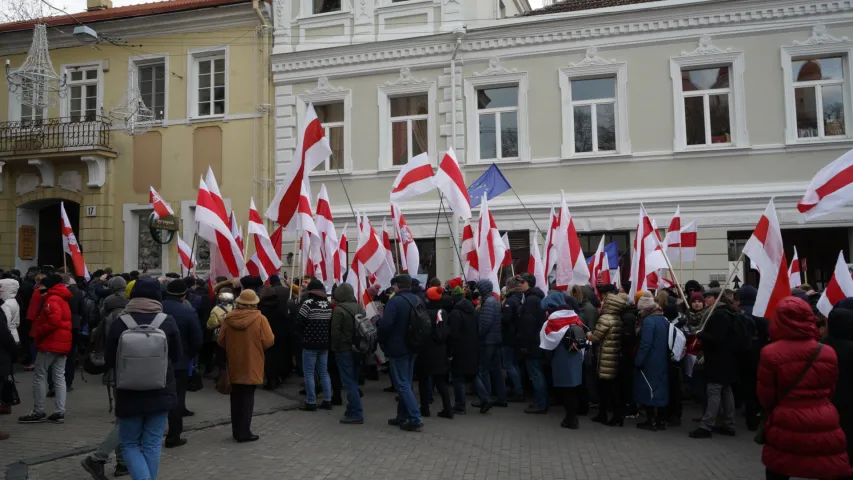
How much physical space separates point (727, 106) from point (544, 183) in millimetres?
4337

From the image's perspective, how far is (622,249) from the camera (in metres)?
15.2

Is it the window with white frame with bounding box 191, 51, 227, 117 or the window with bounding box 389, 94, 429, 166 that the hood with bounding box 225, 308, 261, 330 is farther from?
the window with white frame with bounding box 191, 51, 227, 117

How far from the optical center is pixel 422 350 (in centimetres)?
849

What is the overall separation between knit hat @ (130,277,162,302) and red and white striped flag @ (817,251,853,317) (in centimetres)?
710

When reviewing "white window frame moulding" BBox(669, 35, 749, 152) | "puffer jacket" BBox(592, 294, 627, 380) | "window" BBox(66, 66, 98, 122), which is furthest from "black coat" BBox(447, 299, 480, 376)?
"window" BBox(66, 66, 98, 122)

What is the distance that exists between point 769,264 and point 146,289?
596 centimetres

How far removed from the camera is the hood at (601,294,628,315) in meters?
8.27

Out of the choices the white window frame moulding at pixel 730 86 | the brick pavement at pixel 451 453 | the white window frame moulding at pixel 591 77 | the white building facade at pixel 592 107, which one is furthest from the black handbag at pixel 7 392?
the white window frame moulding at pixel 730 86

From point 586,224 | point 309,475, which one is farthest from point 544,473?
point 586,224

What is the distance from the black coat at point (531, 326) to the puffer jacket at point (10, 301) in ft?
20.4

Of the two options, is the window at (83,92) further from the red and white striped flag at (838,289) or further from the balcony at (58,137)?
the red and white striped flag at (838,289)

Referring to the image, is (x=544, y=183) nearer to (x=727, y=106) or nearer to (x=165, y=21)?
(x=727, y=106)

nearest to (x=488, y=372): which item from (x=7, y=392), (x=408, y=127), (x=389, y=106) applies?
(x=7, y=392)

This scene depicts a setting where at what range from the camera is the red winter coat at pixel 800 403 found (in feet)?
14.5
